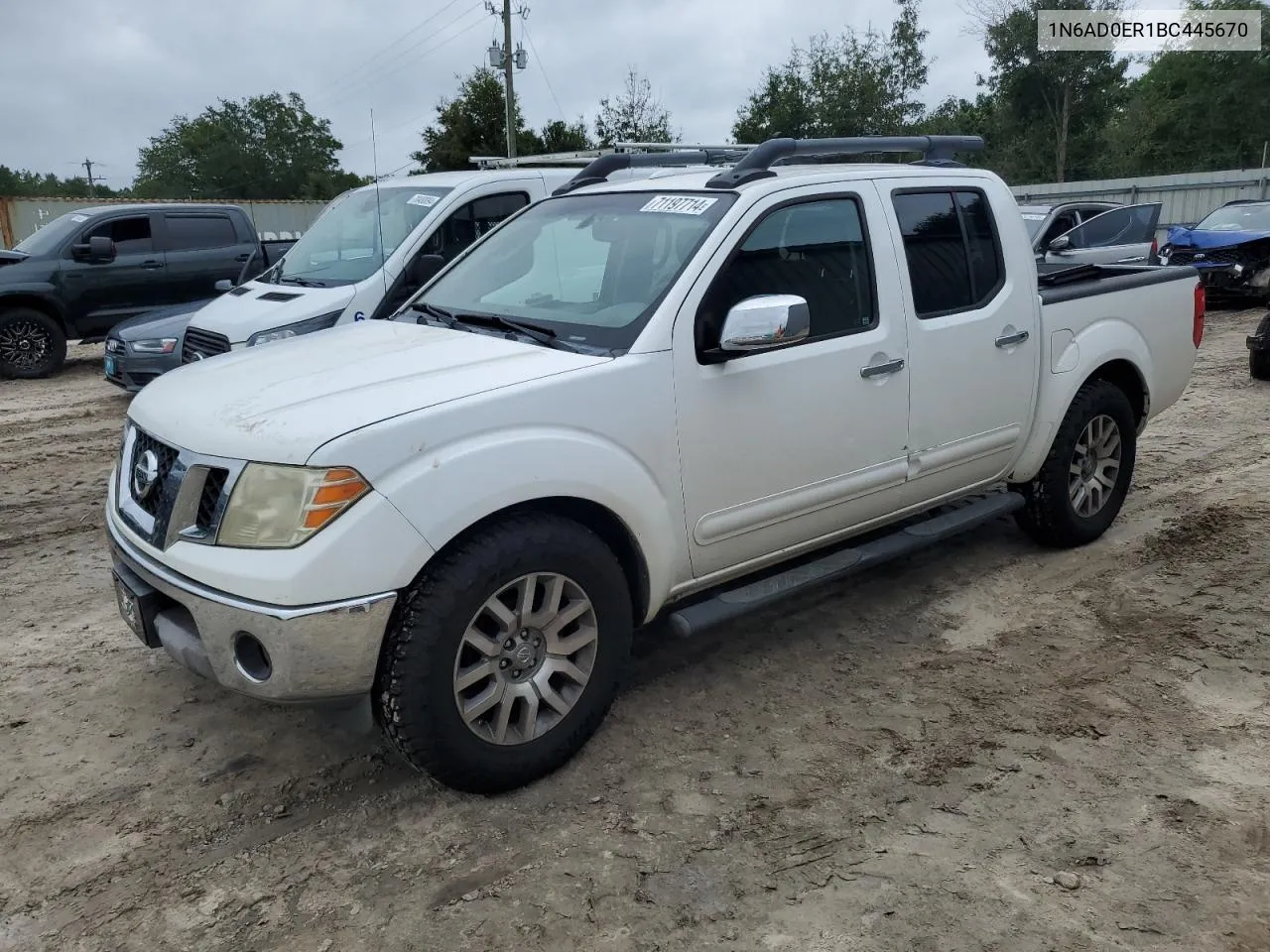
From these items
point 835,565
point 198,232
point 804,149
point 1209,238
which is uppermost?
point 198,232

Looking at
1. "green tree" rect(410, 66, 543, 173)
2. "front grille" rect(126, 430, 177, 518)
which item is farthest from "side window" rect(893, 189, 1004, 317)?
"green tree" rect(410, 66, 543, 173)

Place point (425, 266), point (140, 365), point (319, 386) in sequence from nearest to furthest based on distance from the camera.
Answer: point (319, 386) → point (425, 266) → point (140, 365)

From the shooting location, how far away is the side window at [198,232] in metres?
11.9

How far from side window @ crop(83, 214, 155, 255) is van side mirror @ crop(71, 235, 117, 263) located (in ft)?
0.86

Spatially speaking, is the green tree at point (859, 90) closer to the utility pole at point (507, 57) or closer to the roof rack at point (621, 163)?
the utility pole at point (507, 57)

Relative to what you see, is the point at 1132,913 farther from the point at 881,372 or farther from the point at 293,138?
the point at 293,138

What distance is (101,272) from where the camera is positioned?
1156 cm

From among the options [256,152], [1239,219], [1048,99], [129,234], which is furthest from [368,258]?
[256,152]

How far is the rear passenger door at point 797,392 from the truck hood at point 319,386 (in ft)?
1.54

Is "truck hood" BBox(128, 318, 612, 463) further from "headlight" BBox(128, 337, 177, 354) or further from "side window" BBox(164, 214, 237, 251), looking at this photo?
"side window" BBox(164, 214, 237, 251)

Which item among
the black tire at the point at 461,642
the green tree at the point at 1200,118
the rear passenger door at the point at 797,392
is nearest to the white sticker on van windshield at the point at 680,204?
the rear passenger door at the point at 797,392

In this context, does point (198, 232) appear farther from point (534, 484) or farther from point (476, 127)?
point (476, 127)

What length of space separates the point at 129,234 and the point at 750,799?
1135cm

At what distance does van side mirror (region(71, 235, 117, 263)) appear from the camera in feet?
37.1
